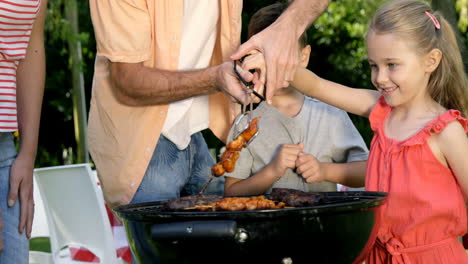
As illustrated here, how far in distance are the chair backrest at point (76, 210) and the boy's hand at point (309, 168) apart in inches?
66.1

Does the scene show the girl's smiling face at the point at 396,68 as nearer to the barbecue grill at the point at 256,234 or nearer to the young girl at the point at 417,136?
the young girl at the point at 417,136

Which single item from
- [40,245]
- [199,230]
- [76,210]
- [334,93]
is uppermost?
[334,93]

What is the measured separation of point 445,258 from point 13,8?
174 centimetres

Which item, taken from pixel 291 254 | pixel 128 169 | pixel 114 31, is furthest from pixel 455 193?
pixel 114 31

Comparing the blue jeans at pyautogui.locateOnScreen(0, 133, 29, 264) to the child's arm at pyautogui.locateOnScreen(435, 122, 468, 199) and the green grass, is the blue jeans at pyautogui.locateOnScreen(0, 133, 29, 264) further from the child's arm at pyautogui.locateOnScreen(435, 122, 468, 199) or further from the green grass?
the green grass

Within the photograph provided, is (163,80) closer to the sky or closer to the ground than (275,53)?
closer to the ground

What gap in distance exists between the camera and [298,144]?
10.1 feet

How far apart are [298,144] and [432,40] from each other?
2.43 ft

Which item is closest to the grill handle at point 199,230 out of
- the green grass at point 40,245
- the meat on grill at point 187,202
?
the meat on grill at point 187,202

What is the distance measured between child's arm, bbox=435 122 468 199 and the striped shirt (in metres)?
1.51

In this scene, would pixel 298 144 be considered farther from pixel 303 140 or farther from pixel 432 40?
pixel 432 40

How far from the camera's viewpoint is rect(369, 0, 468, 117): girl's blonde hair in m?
2.64

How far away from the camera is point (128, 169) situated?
276cm

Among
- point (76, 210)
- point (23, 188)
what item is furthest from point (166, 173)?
point (76, 210)
